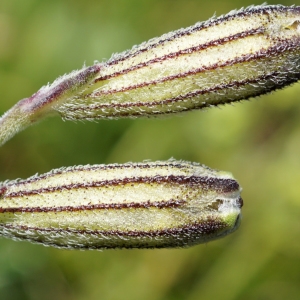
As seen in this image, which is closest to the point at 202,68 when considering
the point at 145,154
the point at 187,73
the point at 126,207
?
the point at 187,73

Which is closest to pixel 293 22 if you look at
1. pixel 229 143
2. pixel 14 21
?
pixel 229 143

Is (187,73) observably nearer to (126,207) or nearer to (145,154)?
(126,207)

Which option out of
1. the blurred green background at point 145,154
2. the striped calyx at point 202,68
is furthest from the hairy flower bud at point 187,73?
the blurred green background at point 145,154

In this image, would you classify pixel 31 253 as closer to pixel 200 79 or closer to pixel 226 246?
pixel 226 246

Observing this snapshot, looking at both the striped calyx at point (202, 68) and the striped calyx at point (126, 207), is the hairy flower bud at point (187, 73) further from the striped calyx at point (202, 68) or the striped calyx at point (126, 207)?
the striped calyx at point (126, 207)

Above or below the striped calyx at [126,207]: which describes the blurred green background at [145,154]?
above

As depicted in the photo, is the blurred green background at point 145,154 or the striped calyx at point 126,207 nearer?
the striped calyx at point 126,207
